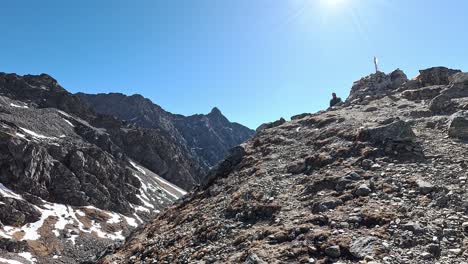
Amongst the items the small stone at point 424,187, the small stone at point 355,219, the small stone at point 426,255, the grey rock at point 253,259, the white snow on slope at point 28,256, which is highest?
the small stone at point 424,187

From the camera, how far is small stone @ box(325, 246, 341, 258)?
48.1ft

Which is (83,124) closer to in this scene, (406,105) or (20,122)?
(20,122)

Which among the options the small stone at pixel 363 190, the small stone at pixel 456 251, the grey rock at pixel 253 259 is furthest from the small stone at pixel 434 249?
the grey rock at pixel 253 259

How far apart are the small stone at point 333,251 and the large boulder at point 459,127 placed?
14391 mm

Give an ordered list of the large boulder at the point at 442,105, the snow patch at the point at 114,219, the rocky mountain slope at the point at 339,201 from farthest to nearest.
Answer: the snow patch at the point at 114,219 → the large boulder at the point at 442,105 → the rocky mountain slope at the point at 339,201

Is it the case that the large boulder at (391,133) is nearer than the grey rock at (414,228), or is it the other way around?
the grey rock at (414,228)

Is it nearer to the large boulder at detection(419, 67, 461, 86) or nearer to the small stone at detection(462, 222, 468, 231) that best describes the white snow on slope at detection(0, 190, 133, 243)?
the large boulder at detection(419, 67, 461, 86)

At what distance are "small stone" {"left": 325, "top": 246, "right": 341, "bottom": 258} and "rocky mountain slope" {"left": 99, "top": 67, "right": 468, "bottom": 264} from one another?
38mm

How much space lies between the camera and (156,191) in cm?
15100

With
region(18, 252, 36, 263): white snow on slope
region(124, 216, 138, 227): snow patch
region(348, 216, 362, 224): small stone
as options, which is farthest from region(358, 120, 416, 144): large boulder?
region(124, 216, 138, 227): snow patch

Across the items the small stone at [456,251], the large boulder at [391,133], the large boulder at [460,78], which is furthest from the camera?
the large boulder at [460,78]

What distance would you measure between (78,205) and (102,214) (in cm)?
770

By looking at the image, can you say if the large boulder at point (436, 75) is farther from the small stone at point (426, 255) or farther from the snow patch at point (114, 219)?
Result: the snow patch at point (114, 219)

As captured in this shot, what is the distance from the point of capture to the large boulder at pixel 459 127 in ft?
78.8
